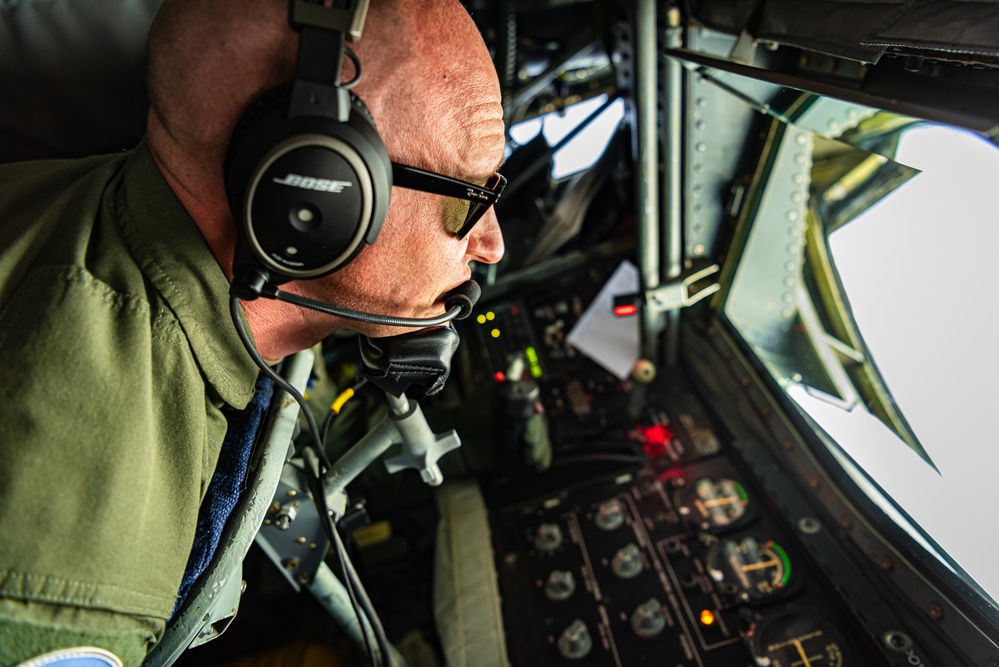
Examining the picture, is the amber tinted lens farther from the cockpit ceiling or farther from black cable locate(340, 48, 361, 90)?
the cockpit ceiling

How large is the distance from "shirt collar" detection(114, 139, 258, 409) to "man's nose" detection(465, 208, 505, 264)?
1.34 feet

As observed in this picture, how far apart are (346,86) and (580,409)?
1473 millimetres

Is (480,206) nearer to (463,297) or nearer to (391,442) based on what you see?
(463,297)

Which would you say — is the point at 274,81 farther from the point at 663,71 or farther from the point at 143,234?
the point at 663,71

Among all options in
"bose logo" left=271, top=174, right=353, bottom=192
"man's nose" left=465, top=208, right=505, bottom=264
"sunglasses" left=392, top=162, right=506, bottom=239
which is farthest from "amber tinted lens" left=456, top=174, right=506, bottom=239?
"bose logo" left=271, top=174, right=353, bottom=192

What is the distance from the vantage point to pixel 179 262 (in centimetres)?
84

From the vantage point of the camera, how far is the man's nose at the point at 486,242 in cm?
107

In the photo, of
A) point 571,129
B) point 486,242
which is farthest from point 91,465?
point 571,129

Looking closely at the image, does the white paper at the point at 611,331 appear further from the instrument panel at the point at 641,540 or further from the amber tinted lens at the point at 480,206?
the amber tinted lens at the point at 480,206

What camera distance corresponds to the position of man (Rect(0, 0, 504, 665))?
2.20 feet

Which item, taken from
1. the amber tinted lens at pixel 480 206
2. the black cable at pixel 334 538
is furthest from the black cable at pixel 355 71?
the black cable at pixel 334 538

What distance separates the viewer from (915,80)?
2.64 feet

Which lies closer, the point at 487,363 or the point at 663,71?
the point at 663,71

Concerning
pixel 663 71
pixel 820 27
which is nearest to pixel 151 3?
pixel 663 71
